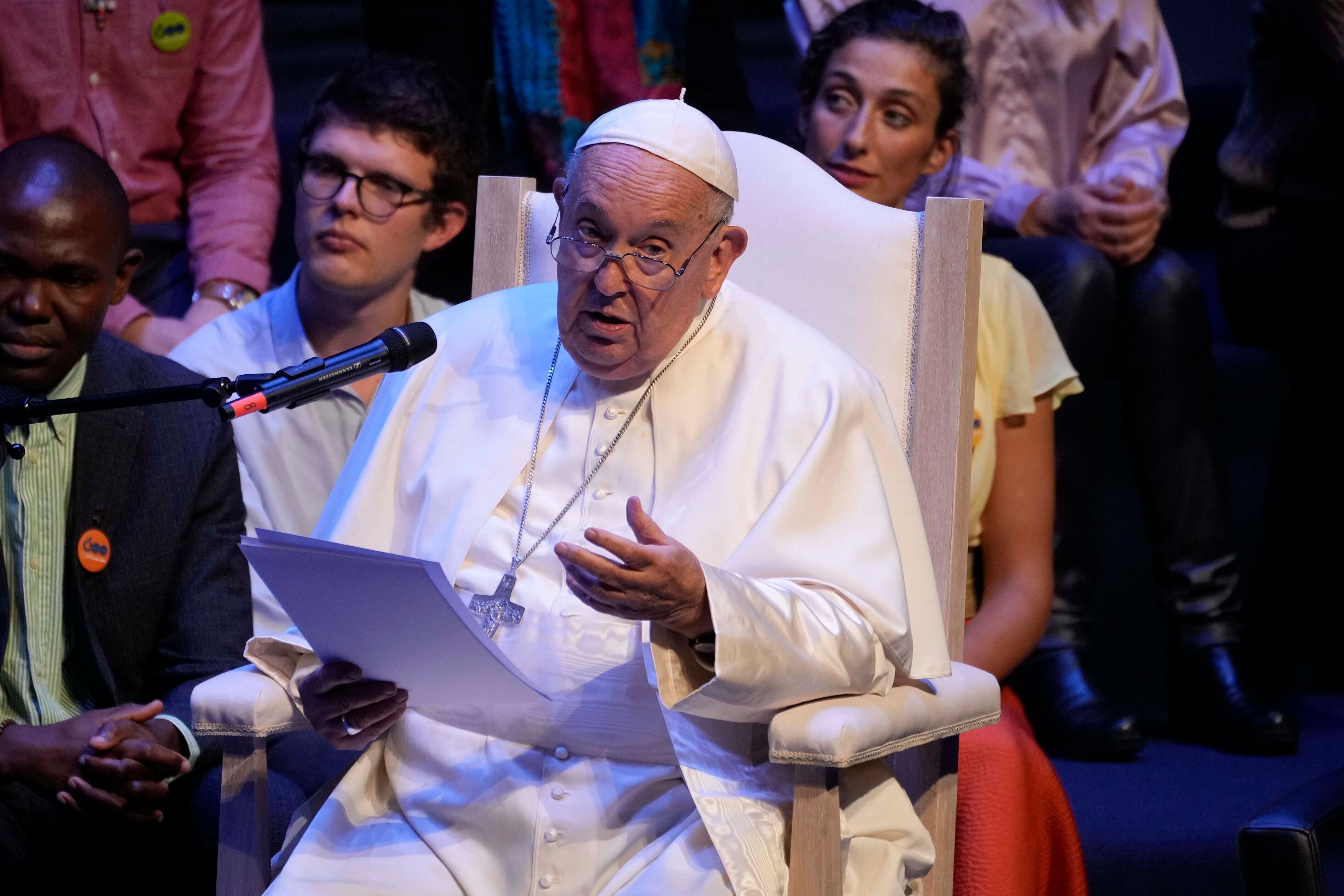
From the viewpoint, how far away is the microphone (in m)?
1.80

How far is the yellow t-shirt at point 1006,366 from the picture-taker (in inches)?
125

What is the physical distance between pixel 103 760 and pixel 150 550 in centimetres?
42

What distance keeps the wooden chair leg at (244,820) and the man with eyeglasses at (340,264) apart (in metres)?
1.05

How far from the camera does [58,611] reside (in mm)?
2646

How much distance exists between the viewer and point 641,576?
1.90 meters

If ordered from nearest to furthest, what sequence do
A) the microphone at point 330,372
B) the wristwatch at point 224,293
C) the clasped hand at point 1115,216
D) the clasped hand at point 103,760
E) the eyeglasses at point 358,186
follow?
1. the microphone at point 330,372
2. the clasped hand at point 103,760
3. the eyeglasses at point 358,186
4. the clasped hand at point 1115,216
5. the wristwatch at point 224,293

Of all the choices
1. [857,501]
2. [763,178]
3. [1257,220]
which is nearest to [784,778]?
[857,501]

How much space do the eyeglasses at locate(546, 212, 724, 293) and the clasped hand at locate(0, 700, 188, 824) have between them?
3.31 ft

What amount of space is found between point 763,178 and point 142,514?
1.27 metres

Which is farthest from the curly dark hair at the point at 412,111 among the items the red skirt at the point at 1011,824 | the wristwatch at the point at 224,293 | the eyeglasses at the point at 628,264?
the red skirt at the point at 1011,824

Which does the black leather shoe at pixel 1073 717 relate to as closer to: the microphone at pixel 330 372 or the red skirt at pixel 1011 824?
the red skirt at pixel 1011 824

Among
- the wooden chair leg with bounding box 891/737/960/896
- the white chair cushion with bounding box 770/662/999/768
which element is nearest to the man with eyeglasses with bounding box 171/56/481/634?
the wooden chair leg with bounding box 891/737/960/896

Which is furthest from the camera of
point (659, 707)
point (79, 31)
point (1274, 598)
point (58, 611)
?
point (1274, 598)

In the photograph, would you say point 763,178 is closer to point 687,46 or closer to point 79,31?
point 687,46
